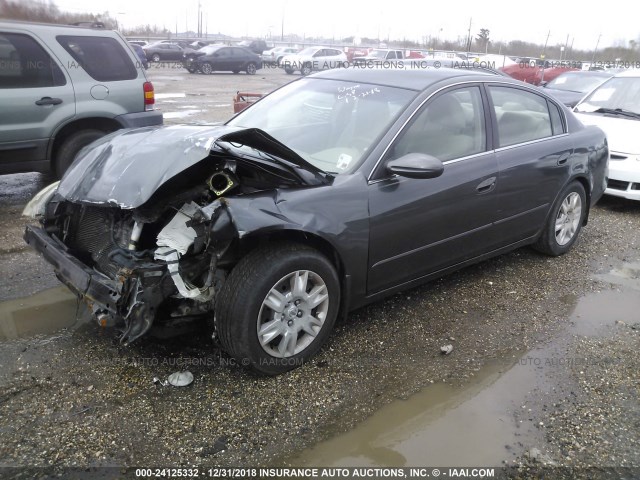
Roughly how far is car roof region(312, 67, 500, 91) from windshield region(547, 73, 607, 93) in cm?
914

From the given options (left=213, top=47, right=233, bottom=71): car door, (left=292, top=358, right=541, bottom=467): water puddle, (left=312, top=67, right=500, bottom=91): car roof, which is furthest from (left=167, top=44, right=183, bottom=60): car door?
(left=292, top=358, right=541, bottom=467): water puddle

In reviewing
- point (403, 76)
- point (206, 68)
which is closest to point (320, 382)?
point (403, 76)

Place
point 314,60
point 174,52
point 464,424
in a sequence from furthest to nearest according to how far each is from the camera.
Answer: point 174,52
point 314,60
point 464,424

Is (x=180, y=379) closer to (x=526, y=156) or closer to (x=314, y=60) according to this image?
(x=526, y=156)

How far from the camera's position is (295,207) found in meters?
3.01

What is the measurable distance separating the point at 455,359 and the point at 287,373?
3.50ft

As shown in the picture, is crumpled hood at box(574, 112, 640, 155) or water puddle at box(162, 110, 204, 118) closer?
crumpled hood at box(574, 112, 640, 155)

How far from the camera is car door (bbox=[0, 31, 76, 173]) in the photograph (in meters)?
5.71

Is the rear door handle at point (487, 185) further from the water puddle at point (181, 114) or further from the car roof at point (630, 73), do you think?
the water puddle at point (181, 114)

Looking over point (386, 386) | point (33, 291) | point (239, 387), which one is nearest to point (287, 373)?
point (239, 387)

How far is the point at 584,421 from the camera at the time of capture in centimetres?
289

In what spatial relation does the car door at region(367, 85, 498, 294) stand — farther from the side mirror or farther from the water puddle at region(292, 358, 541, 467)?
the water puddle at region(292, 358, 541, 467)

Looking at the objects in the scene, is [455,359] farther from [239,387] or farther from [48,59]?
[48,59]

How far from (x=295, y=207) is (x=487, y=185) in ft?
5.39
